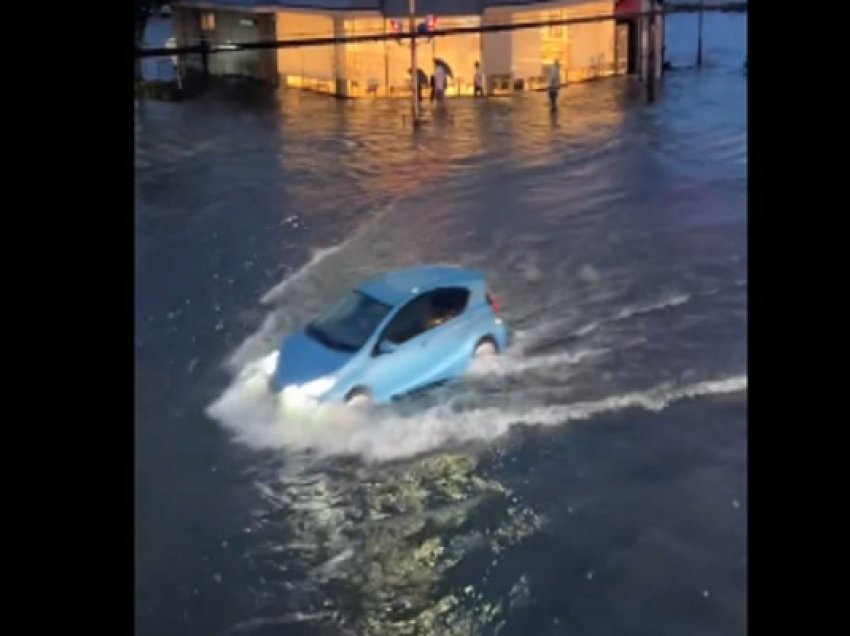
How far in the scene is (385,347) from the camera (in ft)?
10.2

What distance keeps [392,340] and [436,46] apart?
3717 mm

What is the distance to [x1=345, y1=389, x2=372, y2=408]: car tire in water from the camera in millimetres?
2988

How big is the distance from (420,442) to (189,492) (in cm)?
51

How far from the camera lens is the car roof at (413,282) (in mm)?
3289

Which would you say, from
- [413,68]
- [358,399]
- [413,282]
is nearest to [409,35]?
[413,68]

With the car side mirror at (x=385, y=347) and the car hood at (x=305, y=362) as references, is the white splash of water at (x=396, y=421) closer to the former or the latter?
the car hood at (x=305, y=362)

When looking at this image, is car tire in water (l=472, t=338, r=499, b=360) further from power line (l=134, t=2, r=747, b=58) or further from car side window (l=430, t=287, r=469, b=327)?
power line (l=134, t=2, r=747, b=58)

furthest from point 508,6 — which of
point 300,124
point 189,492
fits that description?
point 189,492

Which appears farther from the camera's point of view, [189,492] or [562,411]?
[562,411]

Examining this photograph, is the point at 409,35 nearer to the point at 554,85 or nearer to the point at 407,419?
the point at 554,85

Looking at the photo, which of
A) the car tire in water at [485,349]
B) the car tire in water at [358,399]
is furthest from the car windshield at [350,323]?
the car tire in water at [485,349]

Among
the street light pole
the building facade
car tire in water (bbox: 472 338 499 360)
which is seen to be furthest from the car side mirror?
the building facade
